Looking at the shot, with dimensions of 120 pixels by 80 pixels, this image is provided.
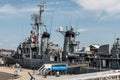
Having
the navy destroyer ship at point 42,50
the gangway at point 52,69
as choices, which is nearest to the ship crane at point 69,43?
the navy destroyer ship at point 42,50

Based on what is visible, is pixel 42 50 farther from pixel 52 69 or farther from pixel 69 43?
pixel 52 69

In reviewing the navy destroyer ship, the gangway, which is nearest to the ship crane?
the navy destroyer ship

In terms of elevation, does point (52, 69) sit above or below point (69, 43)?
below

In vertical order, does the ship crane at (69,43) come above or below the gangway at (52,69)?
above

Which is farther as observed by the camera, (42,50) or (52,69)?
(42,50)

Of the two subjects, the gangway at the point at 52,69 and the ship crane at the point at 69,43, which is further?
the ship crane at the point at 69,43

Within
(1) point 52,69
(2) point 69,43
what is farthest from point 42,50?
(1) point 52,69

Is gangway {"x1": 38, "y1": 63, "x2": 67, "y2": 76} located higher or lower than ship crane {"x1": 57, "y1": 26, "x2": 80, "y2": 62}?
lower

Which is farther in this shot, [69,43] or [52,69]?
[69,43]

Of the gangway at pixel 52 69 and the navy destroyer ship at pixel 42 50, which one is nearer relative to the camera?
the gangway at pixel 52 69

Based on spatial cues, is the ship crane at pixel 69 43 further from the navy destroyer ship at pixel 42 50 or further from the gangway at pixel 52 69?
the gangway at pixel 52 69

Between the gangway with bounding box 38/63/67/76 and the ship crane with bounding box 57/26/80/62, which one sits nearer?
the gangway with bounding box 38/63/67/76

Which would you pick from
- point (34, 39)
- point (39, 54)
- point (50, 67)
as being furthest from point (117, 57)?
point (34, 39)

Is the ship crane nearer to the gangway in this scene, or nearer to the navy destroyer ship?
the navy destroyer ship
